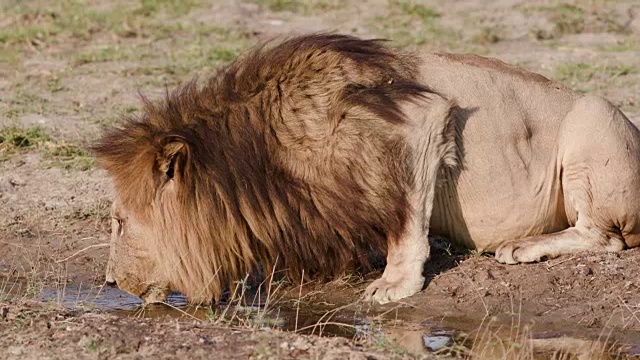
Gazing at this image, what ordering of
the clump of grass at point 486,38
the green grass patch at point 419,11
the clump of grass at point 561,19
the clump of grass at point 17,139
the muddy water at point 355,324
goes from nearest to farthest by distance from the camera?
1. the muddy water at point 355,324
2. the clump of grass at point 17,139
3. the clump of grass at point 486,38
4. the clump of grass at point 561,19
5. the green grass patch at point 419,11

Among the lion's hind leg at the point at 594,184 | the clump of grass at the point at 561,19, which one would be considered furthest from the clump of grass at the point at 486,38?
the lion's hind leg at the point at 594,184

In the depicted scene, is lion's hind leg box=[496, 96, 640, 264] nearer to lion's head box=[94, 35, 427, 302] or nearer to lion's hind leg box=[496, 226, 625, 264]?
lion's hind leg box=[496, 226, 625, 264]

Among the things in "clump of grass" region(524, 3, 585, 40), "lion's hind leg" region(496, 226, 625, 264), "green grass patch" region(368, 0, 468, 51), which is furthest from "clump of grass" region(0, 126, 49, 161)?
"clump of grass" region(524, 3, 585, 40)

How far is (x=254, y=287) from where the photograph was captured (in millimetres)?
6082

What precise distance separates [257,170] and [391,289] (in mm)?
845

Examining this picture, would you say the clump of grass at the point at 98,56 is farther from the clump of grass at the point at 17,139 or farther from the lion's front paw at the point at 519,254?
the lion's front paw at the point at 519,254

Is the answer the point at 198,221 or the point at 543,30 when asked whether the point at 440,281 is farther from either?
the point at 543,30

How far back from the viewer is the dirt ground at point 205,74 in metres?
4.73

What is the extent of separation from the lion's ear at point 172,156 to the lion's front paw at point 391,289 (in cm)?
108

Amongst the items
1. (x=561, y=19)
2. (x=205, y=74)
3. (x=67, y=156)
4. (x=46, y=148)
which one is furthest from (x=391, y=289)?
(x=561, y=19)

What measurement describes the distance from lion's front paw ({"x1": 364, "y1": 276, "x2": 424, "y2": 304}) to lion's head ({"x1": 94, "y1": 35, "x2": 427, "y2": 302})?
206mm

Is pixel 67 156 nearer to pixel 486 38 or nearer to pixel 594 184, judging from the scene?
pixel 594 184

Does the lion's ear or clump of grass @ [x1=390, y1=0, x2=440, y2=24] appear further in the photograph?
clump of grass @ [x1=390, y1=0, x2=440, y2=24]

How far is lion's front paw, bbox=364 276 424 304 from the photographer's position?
5688mm
